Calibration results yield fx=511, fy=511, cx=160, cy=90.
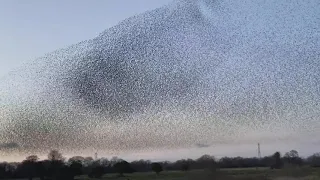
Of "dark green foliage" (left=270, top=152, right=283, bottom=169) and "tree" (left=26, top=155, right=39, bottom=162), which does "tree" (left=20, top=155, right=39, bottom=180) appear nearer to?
"tree" (left=26, top=155, right=39, bottom=162)

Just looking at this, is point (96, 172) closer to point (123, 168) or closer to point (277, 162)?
point (123, 168)

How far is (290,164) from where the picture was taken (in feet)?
246

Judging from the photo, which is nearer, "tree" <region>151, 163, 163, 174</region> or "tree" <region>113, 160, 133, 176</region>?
"tree" <region>151, 163, 163, 174</region>

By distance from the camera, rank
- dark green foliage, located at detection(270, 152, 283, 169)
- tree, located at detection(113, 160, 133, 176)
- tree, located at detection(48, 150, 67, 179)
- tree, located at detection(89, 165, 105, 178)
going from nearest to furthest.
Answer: dark green foliage, located at detection(270, 152, 283, 169) < tree, located at detection(48, 150, 67, 179) < tree, located at detection(89, 165, 105, 178) < tree, located at detection(113, 160, 133, 176)

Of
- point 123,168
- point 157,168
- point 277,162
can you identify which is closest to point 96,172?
point 123,168

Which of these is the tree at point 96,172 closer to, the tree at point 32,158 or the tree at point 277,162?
the tree at point 32,158

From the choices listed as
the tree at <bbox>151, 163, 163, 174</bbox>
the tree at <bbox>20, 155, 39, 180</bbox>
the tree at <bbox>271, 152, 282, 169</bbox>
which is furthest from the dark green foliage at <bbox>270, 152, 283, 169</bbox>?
the tree at <bbox>20, 155, 39, 180</bbox>

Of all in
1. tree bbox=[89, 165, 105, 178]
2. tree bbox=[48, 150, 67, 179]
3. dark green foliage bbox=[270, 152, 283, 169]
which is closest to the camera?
dark green foliage bbox=[270, 152, 283, 169]

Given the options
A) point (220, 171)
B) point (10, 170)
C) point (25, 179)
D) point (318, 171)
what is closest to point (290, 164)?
point (318, 171)

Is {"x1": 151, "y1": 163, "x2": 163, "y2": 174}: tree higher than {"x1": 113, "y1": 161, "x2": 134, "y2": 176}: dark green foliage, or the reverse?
{"x1": 113, "y1": 161, "x2": 134, "y2": 176}: dark green foliage

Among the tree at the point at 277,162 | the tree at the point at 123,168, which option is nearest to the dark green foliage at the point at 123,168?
the tree at the point at 123,168

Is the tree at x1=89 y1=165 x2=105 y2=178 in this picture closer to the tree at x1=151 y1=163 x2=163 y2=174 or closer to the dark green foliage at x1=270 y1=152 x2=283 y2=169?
the tree at x1=151 y1=163 x2=163 y2=174

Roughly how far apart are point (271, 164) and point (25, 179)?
6352 centimetres

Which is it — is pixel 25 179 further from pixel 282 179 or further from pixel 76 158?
pixel 282 179
